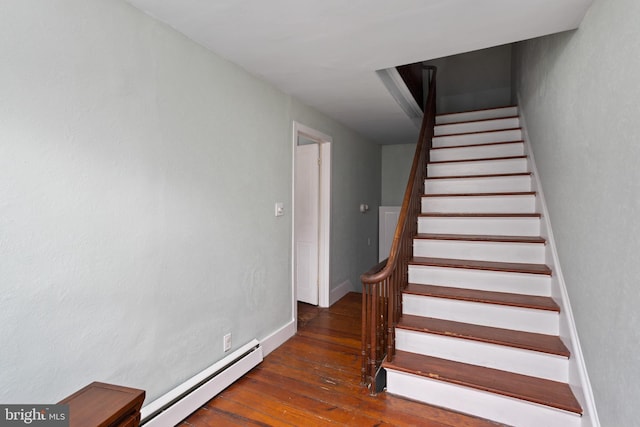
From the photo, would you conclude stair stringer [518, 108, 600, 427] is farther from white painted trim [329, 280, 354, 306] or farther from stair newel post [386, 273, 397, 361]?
white painted trim [329, 280, 354, 306]

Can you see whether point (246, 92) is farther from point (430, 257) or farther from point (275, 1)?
point (430, 257)

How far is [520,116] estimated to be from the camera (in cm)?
352

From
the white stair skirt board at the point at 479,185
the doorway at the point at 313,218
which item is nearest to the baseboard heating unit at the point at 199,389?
the doorway at the point at 313,218

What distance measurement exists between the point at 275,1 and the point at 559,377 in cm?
266

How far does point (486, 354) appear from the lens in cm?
203

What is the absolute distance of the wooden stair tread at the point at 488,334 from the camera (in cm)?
191

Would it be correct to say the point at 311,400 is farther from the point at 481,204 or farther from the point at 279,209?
the point at 481,204

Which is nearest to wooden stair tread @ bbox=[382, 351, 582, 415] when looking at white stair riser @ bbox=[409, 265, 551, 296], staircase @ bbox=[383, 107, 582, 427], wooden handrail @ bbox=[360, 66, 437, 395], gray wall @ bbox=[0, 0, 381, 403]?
staircase @ bbox=[383, 107, 582, 427]

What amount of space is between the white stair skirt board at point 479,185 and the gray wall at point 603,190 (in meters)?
0.85

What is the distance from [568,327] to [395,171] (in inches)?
143

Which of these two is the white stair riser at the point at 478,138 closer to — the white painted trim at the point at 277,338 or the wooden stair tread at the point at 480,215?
the wooden stair tread at the point at 480,215

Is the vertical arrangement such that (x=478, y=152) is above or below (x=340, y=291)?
above

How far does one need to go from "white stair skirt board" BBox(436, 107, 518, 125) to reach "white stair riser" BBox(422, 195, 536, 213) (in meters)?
1.50

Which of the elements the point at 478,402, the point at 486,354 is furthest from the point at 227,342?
the point at 486,354
